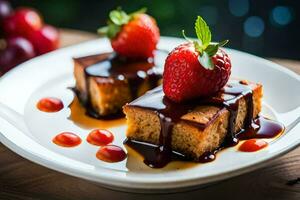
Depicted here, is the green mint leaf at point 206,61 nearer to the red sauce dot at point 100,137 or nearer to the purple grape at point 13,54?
the red sauce dot at point 100,137

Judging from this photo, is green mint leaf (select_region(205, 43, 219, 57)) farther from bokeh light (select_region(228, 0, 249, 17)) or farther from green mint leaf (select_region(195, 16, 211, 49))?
bokeh light (select_region(228, 0, 249, 17))

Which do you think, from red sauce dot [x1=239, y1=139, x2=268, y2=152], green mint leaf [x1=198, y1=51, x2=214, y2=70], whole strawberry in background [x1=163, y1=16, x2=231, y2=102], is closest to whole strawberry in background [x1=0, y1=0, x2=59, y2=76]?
whole strawberry in background [x1=163, y1=16, x2=231, y2=102]

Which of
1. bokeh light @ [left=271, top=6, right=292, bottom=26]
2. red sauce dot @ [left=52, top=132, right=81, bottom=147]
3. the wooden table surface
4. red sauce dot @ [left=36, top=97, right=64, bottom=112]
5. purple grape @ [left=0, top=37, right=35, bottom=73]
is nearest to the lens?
the wooden table surface

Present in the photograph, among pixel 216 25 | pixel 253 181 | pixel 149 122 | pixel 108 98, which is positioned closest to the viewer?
pixel 253 181

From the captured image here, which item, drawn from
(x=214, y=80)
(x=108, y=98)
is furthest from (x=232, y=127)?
(x=108, y=98)

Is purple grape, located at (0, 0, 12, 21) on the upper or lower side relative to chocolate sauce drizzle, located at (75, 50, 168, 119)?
lower

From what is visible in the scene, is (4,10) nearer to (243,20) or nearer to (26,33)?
(26,33)

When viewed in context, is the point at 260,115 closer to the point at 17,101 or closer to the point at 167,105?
the point at 167,105

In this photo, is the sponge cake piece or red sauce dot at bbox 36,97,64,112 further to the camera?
red sauce dot at bbox 36,97,64,112
